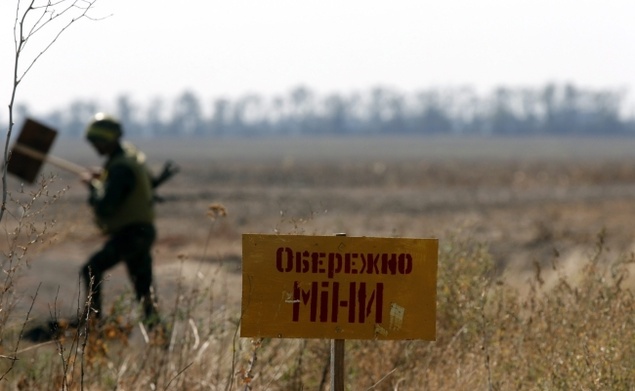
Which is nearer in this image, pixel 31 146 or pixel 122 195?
pixel 122 195

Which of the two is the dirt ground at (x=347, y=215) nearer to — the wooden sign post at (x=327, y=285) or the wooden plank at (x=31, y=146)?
the wooden sign post at (x=327, y=285)

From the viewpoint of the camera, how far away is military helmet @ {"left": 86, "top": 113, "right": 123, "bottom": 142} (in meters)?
8.22

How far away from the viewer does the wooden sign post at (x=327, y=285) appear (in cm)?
406

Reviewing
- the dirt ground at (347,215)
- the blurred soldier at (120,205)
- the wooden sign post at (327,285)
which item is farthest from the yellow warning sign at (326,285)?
the blurred soldier at (120,205)

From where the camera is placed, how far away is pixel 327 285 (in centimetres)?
406

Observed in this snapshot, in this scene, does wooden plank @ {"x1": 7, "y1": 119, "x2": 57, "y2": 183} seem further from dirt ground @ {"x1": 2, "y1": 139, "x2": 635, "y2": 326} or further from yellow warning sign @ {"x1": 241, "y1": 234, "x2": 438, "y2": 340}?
yellow warning sign @ {"x1": 241, "y1": 234, "x2": 438, "y2": 340}

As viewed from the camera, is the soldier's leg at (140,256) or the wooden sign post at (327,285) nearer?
the wooden sign post at (327,285)

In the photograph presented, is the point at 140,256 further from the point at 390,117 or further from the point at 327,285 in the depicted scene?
the point at 390,117

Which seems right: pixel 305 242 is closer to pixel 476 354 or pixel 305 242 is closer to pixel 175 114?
pixel 476 354

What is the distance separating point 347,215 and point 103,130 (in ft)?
66.3

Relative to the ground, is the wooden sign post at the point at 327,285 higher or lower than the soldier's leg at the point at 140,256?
higher

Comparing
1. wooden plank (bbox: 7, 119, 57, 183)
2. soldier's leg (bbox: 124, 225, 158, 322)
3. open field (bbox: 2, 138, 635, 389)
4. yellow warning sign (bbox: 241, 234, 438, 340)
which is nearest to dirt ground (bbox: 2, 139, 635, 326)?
open field (bbox: 2, 138, 635, 389)

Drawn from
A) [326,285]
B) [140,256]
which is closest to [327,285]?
[326,285]

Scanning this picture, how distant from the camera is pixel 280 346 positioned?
576 cm
